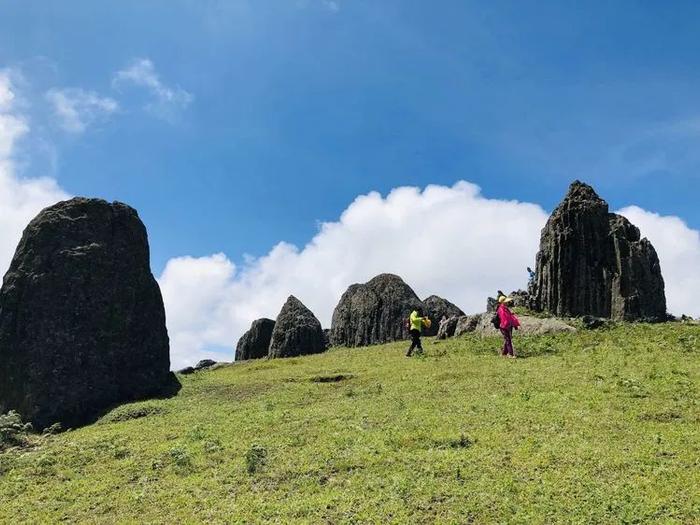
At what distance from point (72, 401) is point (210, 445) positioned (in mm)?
14403

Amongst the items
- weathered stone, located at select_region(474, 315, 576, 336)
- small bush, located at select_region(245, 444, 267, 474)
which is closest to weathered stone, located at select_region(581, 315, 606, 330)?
weathered stone, located at select_region(474, 315, 576, 336)

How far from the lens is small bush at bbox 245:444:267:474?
56.0 ft

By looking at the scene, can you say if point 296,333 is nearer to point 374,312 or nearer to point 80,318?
point 374,312

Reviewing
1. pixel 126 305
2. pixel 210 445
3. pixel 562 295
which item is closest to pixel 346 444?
pixel 210 445

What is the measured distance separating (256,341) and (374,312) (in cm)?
1651

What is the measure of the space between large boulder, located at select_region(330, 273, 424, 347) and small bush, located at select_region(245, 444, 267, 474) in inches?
1705

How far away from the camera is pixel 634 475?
1424 cm

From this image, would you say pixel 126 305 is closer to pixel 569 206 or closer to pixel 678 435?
pixel 678 435

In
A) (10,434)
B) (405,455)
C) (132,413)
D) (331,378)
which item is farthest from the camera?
(331,378)

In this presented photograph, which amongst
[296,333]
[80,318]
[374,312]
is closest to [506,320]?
[80,318]

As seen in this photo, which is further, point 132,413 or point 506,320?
point 506,320

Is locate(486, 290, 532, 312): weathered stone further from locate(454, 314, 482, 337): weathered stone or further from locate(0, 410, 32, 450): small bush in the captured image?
locate(0, 410, 32, 450): small bush

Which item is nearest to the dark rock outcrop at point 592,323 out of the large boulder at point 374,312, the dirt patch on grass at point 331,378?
the dirt patch on grass at point 331,378

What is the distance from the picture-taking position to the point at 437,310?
66.5 m
